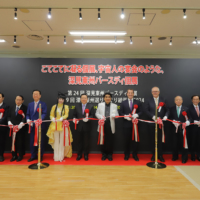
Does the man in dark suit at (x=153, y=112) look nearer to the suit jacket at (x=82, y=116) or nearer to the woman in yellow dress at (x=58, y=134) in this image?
the suit jacket at (x=82, y=116)

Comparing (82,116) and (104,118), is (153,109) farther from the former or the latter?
(82,116)

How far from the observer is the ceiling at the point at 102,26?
2779 millimetres

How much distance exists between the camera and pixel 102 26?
3.50 m

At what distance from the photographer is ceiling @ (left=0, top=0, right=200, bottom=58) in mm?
2779

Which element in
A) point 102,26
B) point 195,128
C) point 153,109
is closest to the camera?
point 102,26

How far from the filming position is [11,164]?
12.4 ft

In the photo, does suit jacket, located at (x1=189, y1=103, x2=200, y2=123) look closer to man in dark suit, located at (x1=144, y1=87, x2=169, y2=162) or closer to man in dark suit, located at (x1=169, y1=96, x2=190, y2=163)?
man in dark suit, located at (x1=169, y1=96, x2=190, y2=163)

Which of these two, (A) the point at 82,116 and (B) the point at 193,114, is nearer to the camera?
(B) the point at 193,114

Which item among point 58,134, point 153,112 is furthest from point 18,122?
point 153,112

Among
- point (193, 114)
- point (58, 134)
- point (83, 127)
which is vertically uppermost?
point (193, 114)

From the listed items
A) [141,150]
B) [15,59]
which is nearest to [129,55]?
[141,150]

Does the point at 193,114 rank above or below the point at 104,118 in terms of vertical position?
above

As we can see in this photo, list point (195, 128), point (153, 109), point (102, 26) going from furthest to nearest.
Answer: point (153, 109), point (195, 128), point (102, 26)

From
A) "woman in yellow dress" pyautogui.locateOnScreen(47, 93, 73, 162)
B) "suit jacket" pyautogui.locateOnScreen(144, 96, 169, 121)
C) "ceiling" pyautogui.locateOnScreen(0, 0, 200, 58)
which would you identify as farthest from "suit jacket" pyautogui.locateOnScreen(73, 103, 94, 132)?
"ceiling" pyautogui.locateOnScreen(0, 0, 200, 58)
